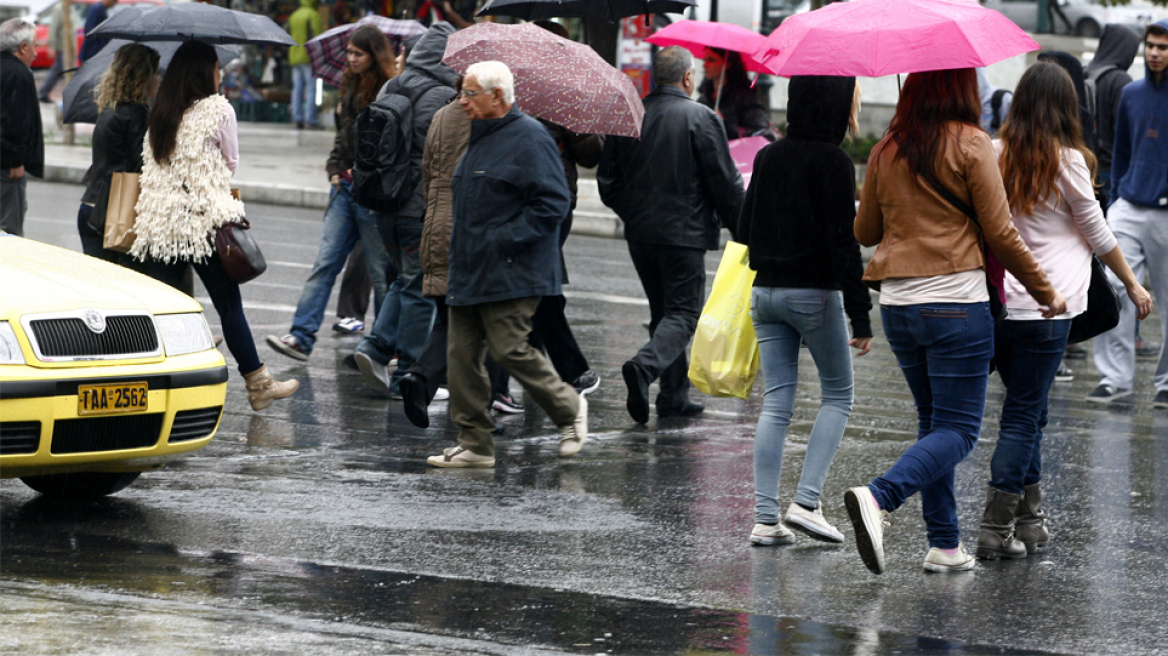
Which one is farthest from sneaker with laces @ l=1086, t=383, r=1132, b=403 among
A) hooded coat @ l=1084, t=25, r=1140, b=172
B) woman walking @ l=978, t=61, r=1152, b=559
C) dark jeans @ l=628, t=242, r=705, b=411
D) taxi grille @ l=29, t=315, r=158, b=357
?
taxi grille @ l=29, t=315, r=158, b=357

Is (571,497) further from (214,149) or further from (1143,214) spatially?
(1143,214)

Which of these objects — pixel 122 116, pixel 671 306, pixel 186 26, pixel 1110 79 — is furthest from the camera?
pixel 1110 79

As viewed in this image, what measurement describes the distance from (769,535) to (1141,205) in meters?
4.71

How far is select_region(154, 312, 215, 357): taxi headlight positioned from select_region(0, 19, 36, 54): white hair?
4922 millimetres

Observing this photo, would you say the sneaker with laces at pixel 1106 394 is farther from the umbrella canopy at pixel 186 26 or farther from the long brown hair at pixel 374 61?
the umbrella canopy at pixel 186 26

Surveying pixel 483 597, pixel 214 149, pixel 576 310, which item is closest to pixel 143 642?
pixel 483 597

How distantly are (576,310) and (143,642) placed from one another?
8.29 m

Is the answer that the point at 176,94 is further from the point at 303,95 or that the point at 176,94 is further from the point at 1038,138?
the point at 303,95

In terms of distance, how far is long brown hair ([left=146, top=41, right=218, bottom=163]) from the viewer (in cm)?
809

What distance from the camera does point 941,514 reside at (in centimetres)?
577

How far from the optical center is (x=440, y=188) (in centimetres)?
761

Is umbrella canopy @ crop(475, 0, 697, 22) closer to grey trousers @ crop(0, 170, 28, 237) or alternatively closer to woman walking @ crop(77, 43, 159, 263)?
woman walking @ crop(77, 43, 159, 263)

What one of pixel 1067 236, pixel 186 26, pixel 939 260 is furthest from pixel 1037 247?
pixel 186 26

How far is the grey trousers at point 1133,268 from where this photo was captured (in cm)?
977
